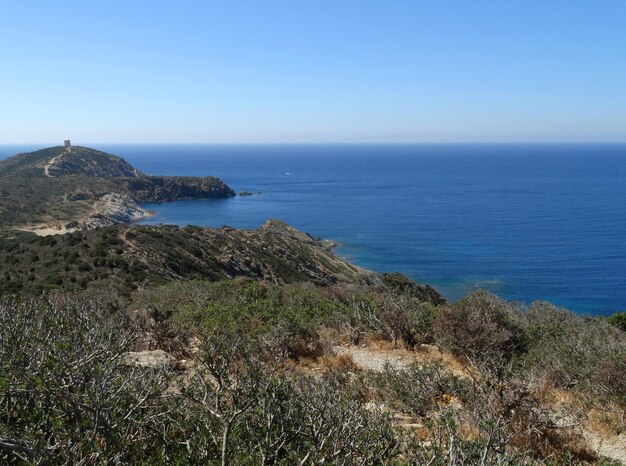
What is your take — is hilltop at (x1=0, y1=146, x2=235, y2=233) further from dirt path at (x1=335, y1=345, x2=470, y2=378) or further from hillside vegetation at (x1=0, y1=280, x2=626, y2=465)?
dirt path at (x1=335, y1=345, x2=470, y2=378)

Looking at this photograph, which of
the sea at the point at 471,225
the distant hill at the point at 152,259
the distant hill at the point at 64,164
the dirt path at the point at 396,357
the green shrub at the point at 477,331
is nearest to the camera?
the dirt path at the point at 396,357

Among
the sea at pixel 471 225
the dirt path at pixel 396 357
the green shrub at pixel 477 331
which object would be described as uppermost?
the green shrub at pixel 477 331

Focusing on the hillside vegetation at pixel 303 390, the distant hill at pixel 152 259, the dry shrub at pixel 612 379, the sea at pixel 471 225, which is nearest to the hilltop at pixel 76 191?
the sea at pixel 471 225

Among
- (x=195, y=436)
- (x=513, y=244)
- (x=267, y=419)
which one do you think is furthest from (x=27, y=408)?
(x=513, y=244)

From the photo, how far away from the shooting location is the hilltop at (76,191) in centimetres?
7075

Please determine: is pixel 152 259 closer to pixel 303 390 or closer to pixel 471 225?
pixel 303 390

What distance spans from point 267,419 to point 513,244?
69.5m

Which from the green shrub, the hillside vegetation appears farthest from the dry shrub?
the green shrub

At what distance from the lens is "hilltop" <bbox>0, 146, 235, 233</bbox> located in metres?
70.8

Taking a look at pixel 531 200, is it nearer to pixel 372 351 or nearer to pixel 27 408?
pixel 372 351

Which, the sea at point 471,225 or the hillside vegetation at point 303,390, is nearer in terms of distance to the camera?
the hillside vegetation at point 303,390

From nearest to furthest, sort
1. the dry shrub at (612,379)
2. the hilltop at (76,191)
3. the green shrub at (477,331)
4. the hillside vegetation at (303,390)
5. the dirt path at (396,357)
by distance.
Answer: the hillside vegetation at (303,390) → the dry shrub at (612,379) → the dirt path at (396,357) → the green shrub at (477,331) → the hilltop at (76,191)

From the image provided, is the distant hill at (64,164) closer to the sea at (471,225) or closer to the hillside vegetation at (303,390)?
the sea at (471,225)

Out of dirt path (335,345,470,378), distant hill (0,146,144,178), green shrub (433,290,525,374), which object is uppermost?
distant hill (0,146,144,178)
